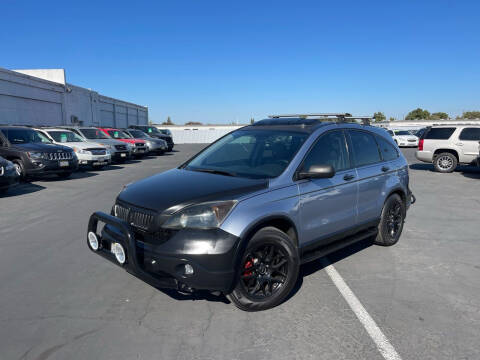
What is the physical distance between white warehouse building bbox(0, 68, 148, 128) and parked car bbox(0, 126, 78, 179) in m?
11.8

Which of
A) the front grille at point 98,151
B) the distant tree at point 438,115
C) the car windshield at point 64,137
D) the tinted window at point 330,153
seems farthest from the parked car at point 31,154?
the distant tree at point 438,115

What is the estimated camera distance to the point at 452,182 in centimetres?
1208

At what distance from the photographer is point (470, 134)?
14328 millimetres

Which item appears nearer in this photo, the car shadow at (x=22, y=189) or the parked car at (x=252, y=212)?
the parked car at (x=252, y=212)

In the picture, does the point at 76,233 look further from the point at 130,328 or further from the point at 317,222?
the point at 317,222

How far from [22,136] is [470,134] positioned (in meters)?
15.9

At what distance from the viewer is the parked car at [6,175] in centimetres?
867

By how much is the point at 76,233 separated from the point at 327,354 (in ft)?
14.9

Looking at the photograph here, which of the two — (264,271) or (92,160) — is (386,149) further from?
(92,160)

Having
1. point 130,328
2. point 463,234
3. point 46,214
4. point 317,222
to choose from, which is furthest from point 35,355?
point 463,234

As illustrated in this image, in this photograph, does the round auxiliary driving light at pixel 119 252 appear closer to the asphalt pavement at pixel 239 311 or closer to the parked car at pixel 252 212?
the parked car at pixel 252 212

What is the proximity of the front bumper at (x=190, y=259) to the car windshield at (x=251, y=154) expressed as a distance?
94 centimetres

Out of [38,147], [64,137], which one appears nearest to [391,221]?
[38,147]

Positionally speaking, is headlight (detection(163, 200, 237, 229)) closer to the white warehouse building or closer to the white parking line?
the white parking line
